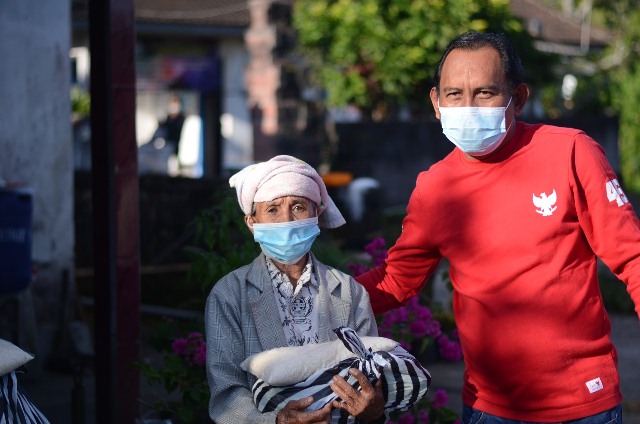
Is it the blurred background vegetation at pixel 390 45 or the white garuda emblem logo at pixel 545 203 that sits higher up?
the blurred background vegetation at pixel 390 45

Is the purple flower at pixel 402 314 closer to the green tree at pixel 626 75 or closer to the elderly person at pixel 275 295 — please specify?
the elderly person at pixel 275 295

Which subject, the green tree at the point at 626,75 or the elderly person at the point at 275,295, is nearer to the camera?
the elderly person at the point at 275,295

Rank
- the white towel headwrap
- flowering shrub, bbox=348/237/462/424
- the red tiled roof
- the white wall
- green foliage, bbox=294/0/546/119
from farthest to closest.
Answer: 1. the red tiled roof
2. the white wall
3. green foliage, bbox=294/0/546/119
4. flowering shrub, bbox=348/237/462/424
5. the white towel headwrap

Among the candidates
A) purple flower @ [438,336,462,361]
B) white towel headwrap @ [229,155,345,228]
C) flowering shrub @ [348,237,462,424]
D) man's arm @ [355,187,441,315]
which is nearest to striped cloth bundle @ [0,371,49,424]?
white towel headwrap @ [229,155,345,228]

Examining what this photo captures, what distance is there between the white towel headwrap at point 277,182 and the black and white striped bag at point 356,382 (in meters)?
0.43

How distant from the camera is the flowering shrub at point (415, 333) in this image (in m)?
4.89

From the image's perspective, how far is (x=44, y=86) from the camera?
7633mm

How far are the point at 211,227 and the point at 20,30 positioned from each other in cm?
299

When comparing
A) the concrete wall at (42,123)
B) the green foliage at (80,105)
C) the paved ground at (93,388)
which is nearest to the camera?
the paved ground at (93,388)

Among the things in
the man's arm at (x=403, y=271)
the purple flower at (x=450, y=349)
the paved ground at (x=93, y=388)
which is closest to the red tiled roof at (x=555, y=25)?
the paved ground at (x=93, y=388)

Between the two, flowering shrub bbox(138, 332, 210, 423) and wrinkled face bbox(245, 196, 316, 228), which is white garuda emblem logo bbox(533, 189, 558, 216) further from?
flowering shrub bbox(138, 332, 210, 423)

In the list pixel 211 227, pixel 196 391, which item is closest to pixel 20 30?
pixel 211 227

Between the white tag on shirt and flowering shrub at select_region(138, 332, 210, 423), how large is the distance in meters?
1.87

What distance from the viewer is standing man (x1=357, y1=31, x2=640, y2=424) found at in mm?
3123
